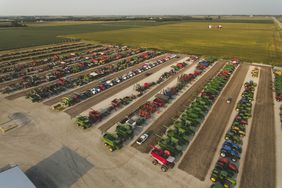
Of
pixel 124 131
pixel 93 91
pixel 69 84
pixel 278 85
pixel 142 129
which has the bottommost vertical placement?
pixel 142 129

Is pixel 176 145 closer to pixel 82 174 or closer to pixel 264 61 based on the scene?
pixel 82 174

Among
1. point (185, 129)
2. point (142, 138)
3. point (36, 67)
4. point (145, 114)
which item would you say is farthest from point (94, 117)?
point (36, 67)

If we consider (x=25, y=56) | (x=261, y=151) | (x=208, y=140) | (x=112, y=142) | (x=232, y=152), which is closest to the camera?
(x=232, y=152)

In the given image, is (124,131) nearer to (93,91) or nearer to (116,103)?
(116,103)

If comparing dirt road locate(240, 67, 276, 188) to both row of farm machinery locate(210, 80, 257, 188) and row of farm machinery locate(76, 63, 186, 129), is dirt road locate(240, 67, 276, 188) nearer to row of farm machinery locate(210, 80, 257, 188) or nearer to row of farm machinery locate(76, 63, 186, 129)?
row of farm machinery locate(210, 80, 257, 188)

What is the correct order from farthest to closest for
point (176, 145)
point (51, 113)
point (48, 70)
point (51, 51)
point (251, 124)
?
point (51, 51) → point (48, 70) → point (51, 113) → point (251, 124) → point (176, 145)

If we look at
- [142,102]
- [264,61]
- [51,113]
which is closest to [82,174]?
[51,113]

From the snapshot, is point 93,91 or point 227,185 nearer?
point 227,185
